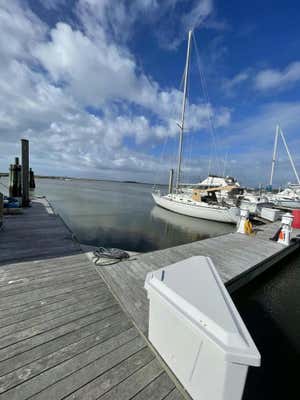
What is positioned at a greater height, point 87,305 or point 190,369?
point 190,369

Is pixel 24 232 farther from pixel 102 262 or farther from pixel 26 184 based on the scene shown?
pixel 26 184

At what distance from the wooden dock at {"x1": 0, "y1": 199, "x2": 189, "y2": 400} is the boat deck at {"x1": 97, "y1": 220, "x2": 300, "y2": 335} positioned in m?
0.17

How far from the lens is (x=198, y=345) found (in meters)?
1.27

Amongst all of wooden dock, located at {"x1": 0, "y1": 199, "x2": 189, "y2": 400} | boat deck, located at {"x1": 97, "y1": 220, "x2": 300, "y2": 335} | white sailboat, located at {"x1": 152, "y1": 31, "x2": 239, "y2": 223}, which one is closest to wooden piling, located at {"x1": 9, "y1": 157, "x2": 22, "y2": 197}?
wooden dock, located at {"x1": 0, "y1": 199, "x2": 189, "y2": 400}

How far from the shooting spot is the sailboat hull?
10741 millimetres

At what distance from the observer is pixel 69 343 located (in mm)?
1764

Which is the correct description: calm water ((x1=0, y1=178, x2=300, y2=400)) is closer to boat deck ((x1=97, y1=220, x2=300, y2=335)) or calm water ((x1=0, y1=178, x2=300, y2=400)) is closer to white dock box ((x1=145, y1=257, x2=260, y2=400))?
boat deck ((x1=97, y1=220, x2=300, y2=335))

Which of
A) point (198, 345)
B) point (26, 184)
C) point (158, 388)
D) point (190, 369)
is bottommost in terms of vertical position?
point (158, 388)

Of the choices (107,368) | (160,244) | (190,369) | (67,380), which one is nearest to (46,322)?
(67,380)

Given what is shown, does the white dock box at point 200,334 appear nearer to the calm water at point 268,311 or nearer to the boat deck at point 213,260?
the boat deck at point 213,260

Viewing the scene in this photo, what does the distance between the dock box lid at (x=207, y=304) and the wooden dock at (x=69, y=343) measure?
2.22ft

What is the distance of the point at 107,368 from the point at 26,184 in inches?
303

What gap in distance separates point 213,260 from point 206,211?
7.64m

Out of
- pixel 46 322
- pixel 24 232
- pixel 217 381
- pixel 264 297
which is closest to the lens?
pixel 217 381
